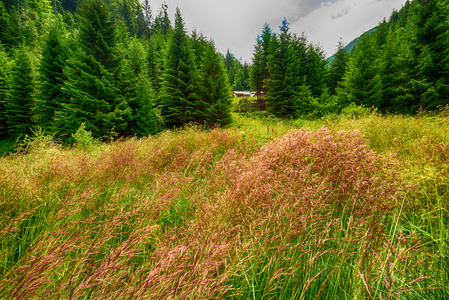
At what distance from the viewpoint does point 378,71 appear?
14.5 meters

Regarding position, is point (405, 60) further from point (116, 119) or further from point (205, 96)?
point (116, 119)

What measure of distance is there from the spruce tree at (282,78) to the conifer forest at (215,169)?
24 centimetres

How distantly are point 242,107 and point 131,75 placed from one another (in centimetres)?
1297

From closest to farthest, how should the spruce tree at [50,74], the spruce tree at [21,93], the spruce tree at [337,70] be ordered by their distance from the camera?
the spruce tree at [50,74] < the spruce tree at [21,93] < the spruce tree at [337,70]

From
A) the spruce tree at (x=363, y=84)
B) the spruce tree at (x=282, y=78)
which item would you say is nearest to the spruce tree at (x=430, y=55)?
the spruce tree at (x=363, y=84)

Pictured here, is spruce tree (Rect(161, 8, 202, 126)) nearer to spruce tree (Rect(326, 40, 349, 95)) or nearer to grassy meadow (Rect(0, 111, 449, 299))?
grassy meadow (Rect(0, 111, 449, 299))

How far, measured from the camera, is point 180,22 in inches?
558

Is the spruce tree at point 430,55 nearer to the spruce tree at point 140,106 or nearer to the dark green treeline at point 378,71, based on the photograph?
the dark green treeline at point 378,71

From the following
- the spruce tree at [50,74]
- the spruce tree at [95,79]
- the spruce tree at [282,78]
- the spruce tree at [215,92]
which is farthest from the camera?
the spruce tree at [282,78]

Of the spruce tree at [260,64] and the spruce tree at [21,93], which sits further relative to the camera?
the spruce tree at [260,64]

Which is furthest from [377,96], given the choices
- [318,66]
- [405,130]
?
[405,130]

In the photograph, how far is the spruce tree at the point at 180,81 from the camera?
13.9m

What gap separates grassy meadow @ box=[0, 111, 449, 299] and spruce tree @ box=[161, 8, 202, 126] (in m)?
11.4

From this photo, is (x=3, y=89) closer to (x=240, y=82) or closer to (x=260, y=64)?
(x=260, y=64)
